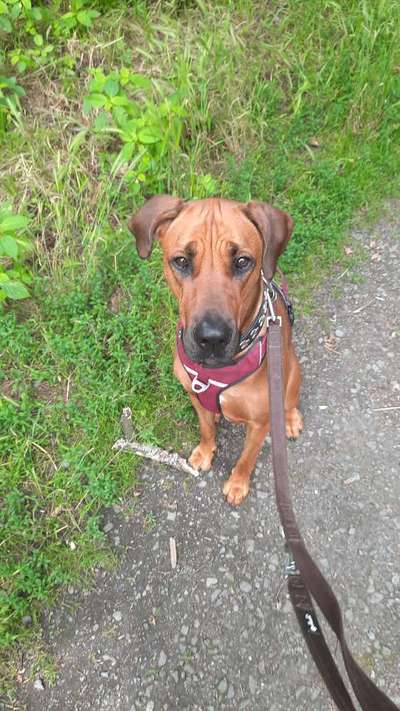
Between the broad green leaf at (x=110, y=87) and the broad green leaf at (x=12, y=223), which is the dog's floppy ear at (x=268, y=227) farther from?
the broad green leaf at (x=110, y=87)

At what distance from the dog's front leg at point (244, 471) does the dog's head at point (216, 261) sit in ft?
2.40

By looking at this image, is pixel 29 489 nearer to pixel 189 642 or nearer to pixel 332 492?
pixel 189 642

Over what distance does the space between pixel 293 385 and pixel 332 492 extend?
0.71 meters

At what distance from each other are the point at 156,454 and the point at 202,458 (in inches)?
12.0

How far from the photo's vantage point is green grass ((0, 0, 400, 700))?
3180 mm

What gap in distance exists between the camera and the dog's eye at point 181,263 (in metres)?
2.32

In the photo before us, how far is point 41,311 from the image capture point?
3762mm

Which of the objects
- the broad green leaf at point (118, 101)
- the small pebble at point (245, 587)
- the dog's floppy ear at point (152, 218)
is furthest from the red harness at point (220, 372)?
the broad green leaf at point (118, 101)

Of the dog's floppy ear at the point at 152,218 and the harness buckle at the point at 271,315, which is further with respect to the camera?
the dog's floppy ear at the point at 152,218

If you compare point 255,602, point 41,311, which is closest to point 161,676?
point 255,602

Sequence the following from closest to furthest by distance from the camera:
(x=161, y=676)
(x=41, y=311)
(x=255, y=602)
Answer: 1. (x=161, y=676)
2. (x=255, y=602)
3. (x=41, y=311)

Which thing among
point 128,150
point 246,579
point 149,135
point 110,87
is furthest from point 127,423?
point 110,87

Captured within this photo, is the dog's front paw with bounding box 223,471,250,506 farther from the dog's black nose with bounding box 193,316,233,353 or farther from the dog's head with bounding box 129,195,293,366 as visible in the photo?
the dog's black nose with bounding box 193,316,233,353

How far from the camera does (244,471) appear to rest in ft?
10.0
